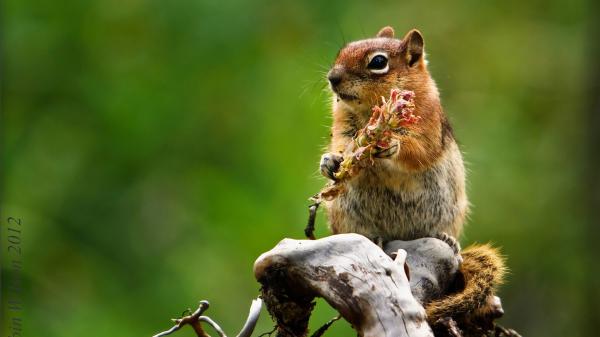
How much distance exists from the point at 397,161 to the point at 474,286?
0.75m

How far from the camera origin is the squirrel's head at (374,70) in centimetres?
429

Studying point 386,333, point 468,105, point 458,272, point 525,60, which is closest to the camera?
point 386,333

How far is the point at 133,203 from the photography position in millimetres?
6418

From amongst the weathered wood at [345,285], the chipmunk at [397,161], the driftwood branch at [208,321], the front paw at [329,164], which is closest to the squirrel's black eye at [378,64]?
the chipmunk at [397,161]

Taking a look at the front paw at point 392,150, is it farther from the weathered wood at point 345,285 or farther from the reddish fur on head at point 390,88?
the weathered wood at point 345,285

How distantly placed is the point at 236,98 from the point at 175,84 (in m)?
0.55

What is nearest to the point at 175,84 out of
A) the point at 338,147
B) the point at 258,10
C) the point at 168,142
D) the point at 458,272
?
the point at 168,142

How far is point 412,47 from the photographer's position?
454 cm

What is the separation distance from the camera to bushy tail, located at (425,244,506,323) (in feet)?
11.3

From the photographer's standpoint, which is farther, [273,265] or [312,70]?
[312,70]

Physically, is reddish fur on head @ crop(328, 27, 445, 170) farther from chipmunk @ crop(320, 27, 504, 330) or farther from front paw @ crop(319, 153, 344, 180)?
front paw @ crop(319, 153, 344, 180)

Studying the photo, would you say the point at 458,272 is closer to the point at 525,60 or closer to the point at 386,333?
the point at 386,333

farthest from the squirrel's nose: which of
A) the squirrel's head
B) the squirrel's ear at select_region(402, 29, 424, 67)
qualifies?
the squirrel's ear at select_region(402, 29, 424, 67)

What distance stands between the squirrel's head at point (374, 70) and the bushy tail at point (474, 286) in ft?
2.75
